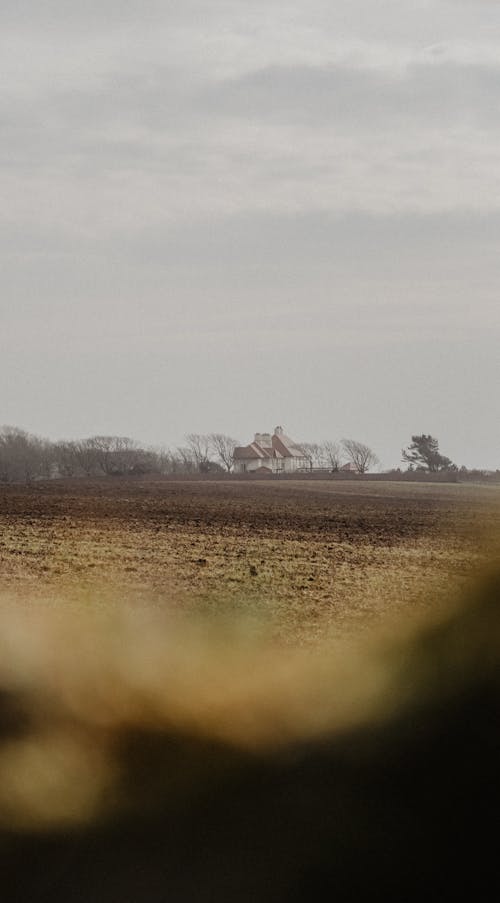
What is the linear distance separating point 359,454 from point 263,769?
400 millimetres

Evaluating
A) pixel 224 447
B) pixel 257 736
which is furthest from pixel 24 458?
pixel 257 736

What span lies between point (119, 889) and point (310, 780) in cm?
23

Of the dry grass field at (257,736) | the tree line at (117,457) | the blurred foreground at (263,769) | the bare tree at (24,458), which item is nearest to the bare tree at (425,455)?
the tree line at (117,457)

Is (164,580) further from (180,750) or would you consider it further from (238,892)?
(238,892)

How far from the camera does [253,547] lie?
1081 millimetres

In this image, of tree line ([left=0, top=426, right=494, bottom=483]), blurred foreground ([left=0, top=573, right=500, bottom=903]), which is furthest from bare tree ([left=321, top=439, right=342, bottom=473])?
blurred foreground ([left=0, top=573, right=500, bottom=903])

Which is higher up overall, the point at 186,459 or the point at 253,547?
the point at 186,459

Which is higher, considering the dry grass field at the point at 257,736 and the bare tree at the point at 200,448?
the bare tree at the point at 200,448

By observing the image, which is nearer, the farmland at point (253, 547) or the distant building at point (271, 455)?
the farmland at point (253, 547)

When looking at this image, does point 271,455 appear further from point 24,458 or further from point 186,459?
point 24,458

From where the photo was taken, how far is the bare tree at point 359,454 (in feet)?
3.76

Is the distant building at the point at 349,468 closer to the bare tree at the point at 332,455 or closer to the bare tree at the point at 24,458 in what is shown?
the bare tree at the point at 332,455

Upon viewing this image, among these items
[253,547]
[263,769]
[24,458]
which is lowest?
[263,769]

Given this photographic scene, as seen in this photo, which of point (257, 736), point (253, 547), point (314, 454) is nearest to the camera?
point (257, 736)
